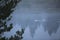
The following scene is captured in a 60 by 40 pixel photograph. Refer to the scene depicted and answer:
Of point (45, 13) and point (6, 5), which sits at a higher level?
point (6, 5)

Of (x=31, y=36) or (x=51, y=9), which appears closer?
(x=31, y=36)

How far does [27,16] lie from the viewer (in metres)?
4.16

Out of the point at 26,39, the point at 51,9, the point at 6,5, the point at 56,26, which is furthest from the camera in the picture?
the point at 51,9

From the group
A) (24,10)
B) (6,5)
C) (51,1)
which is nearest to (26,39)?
(24,10)

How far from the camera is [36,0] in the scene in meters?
4.33

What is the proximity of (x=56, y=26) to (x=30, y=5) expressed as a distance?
2.98ft

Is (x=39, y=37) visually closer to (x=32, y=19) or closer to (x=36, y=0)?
(x=32, y=19)

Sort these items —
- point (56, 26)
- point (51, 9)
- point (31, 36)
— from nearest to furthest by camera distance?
point (31, 36)
point (56, 26)
point (51, 9)

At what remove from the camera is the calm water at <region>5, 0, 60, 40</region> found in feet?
11.8

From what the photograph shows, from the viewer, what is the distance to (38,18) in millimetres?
4219

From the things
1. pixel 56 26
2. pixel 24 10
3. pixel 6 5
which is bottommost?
pixel 56 26

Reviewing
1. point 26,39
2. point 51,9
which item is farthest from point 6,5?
point 51,9

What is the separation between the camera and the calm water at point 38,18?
3584mm

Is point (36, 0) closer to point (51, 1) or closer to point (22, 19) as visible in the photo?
point (51, 1)
